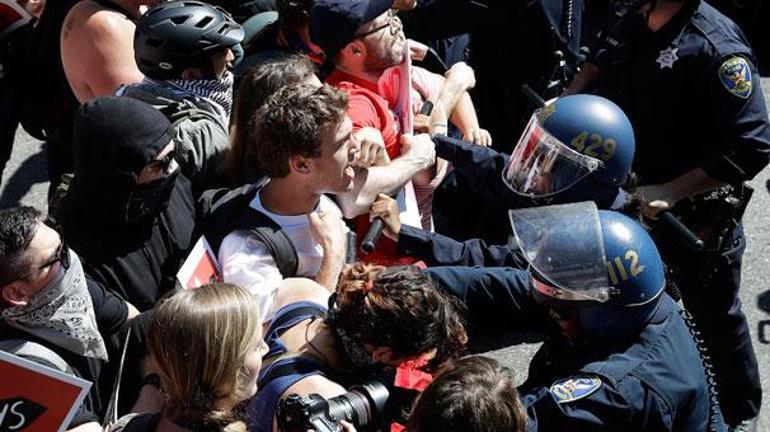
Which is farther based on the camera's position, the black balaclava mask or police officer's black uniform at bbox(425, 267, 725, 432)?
the black balaclava mask

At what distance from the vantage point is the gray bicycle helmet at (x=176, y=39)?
12.4ft

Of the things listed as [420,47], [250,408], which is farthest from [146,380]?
[420,47]

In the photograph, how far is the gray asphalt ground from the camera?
5.23 m

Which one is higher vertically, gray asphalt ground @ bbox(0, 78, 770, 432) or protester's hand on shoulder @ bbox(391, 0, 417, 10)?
protester's hand on shoulder @ bbox(391, 0, 417, 10)

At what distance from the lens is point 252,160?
380 centimetres

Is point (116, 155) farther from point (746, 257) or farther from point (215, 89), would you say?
point (746, 257)

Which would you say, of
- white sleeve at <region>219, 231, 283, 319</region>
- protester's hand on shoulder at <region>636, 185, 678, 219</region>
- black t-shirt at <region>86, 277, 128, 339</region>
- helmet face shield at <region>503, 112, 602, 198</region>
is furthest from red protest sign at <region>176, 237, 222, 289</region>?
protester's hand on shoulder at <region>636, 185, 678, 219</region>

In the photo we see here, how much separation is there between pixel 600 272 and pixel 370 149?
3.66ft

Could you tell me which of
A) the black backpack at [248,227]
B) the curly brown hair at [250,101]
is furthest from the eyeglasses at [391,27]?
the black backpack at [248,227]

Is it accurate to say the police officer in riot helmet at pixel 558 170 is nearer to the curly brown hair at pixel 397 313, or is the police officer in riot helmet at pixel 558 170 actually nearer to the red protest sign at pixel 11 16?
the curly brown hair at pixel 397 313

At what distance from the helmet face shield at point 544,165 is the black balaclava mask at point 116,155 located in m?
1.28

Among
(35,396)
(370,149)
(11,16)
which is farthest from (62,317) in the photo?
(11,16)

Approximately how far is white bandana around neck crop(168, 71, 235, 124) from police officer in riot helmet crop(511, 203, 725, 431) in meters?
1.42

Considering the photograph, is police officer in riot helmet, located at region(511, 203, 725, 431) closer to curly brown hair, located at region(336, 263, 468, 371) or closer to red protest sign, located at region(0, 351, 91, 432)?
curly brown hair, located at region(336, 263, 468, 371)
